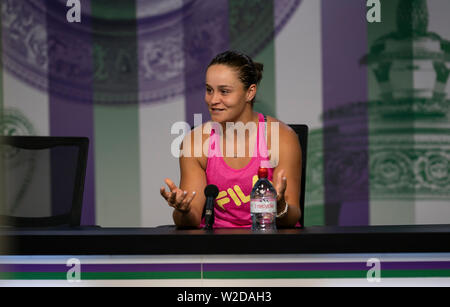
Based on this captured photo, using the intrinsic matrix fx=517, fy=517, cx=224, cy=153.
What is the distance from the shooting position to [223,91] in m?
1.91

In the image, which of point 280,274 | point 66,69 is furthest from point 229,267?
point 66,69

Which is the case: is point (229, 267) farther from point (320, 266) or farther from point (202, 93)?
point (202, 93)

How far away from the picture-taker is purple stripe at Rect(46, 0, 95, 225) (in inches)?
130

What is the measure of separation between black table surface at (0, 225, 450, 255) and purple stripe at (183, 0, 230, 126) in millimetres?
1998

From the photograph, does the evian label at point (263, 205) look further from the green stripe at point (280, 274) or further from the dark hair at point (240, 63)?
the dark hair at point (240, 63)

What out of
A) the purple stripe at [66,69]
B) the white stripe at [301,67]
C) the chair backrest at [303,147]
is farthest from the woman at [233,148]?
the purple stripe at [66,69]

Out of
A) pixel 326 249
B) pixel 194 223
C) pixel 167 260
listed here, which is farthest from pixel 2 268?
pixel 326 249

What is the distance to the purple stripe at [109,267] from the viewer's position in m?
1.30

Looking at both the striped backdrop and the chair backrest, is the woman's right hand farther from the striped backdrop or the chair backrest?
the striped backdrop

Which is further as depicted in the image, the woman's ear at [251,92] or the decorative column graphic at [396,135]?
the decorative column graphic at [396,135]

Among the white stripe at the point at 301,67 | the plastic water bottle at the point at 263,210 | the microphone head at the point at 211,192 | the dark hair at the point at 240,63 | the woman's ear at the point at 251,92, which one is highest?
the white stripe at the point at 301,67

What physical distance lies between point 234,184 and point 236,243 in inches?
25.4

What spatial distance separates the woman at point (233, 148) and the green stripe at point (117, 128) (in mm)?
1402

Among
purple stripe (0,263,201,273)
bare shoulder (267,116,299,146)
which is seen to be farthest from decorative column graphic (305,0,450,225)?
purple stripe (0,263,201,273)
